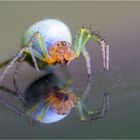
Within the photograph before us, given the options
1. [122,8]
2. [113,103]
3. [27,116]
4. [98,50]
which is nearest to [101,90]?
[113,103]

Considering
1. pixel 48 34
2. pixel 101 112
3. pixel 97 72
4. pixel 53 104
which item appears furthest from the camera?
pixel 48 34

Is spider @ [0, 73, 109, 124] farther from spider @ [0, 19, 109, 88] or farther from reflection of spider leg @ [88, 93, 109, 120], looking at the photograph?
spider @ [0, 19, 109, 88]

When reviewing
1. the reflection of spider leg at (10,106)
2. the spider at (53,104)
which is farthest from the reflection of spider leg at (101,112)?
the reflection of spider leg at (10,106)

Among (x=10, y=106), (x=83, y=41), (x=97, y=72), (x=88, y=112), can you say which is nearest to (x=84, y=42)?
(x=83, y=41)

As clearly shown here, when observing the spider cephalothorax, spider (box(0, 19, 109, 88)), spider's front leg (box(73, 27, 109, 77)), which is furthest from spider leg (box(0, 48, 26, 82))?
spider's front leg (box(73, 27, 109, 77))

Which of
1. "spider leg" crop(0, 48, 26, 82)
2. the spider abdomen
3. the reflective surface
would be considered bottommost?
the reflective surface

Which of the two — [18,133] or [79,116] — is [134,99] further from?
[18,133]

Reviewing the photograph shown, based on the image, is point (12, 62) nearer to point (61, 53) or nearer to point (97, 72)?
point (61, 53)
